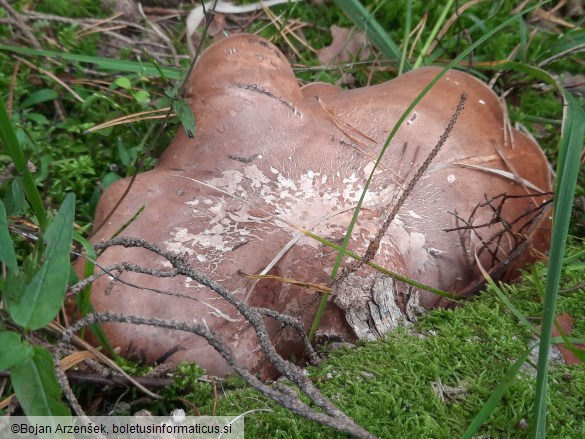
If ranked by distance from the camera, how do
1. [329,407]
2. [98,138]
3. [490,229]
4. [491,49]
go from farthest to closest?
1. [491,49]
2. [98,138]
3. [490,229]
4. [329,407]

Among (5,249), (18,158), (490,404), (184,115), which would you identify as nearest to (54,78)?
(184,115)

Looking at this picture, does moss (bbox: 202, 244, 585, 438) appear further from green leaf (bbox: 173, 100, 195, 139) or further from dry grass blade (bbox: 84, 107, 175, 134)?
dry grass blade (bbox: 84, 107, 175, 134)

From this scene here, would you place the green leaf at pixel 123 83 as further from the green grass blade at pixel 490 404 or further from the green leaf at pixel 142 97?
the green grass blade at pixel 490 404

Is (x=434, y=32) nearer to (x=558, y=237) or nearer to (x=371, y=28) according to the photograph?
(x=371, y=28)

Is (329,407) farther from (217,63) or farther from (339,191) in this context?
(217,63)

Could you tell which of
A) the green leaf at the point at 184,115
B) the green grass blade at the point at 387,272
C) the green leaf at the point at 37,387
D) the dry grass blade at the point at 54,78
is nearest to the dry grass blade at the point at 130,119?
the dry grass blade at the point at 54,78

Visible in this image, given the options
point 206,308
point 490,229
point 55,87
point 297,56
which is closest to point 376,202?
point 490,229

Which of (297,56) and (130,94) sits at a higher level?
(297,56)
